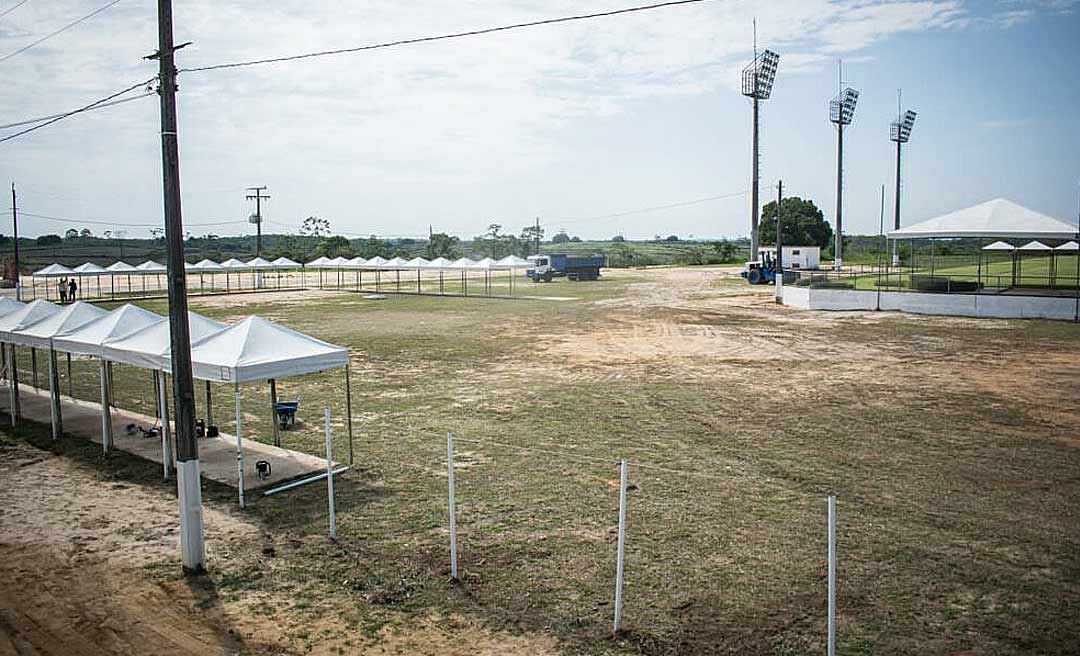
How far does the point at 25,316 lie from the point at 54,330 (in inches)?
78.9

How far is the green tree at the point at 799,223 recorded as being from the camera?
116000 mm

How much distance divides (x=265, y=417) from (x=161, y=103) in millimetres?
8627

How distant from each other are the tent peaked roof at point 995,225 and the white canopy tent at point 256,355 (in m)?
32.1

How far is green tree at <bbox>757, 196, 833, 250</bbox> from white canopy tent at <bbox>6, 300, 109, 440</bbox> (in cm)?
10745

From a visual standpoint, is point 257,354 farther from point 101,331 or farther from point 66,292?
point 66,292

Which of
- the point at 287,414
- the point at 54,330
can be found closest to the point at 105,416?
the point at 287,414

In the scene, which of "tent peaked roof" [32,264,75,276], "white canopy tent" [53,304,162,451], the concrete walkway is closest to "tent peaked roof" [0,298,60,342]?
the concrete walkway

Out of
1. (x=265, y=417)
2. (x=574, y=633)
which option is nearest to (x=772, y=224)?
(x=265, y=417)

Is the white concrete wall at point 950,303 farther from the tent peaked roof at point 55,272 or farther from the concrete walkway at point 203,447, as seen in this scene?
the tent peaked roof at point 55,272

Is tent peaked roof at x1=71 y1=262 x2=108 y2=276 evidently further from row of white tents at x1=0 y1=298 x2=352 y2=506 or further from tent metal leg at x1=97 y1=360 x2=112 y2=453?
tent metal leg at x1=97 y1=360 x2=112 y2=453

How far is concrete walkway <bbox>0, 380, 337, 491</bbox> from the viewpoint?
11773 mm

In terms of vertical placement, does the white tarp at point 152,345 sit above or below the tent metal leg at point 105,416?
above

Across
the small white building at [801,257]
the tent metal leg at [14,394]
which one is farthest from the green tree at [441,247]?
the tent metal leg at [14,394]

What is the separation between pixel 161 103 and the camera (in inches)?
337
